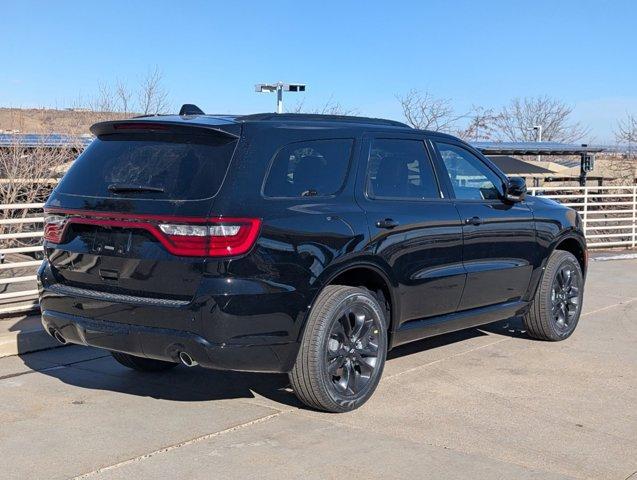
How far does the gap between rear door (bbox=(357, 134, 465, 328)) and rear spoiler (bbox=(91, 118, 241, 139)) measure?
1038 mm

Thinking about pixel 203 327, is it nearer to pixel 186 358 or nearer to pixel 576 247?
pixel 186 358

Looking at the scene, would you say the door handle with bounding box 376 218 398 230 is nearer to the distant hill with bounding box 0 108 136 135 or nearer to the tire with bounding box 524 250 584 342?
the tire with bounding box 524 250 584 342

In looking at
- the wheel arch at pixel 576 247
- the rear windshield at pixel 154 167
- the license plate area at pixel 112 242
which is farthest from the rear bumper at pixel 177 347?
the wheel arch at pixel 576 247

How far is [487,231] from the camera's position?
667 centimetres

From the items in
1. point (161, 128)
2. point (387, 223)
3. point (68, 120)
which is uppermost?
point (68, 120)

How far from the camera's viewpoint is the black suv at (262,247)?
4.74 meters

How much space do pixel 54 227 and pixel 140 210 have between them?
859mm

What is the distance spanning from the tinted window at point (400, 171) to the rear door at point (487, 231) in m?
0.21

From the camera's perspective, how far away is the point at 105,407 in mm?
5547

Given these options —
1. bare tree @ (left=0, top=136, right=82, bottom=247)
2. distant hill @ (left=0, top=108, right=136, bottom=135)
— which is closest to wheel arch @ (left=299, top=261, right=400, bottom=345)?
bare tree @ (left=0, top=136, right=82, bottom=247)

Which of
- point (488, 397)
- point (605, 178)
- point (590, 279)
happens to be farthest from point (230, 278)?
point (605, 178)

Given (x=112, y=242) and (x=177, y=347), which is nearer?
(x=177, y=347)

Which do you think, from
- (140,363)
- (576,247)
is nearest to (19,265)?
(140,363)

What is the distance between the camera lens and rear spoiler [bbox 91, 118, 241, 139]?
5.02m
